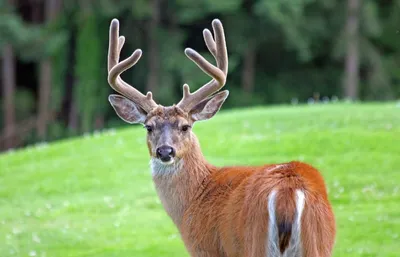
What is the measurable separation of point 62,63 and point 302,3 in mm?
8805

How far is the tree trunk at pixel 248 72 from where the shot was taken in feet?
116

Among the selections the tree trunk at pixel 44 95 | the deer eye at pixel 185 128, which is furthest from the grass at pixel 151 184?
the tree trunk at pixel 44 95

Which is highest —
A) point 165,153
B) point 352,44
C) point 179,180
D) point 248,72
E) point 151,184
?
point 165,153

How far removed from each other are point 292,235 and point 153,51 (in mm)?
28470

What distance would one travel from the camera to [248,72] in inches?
1400

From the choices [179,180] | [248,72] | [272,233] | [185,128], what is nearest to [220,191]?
[179,180]

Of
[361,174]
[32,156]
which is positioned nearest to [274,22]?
[32,156]

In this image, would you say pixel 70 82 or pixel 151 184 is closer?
pixel 151 184

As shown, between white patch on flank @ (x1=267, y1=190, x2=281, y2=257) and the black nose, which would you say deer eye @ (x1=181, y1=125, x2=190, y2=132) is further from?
white patch on flank @ (x1=267, y1=190, x2=281, y2=257)

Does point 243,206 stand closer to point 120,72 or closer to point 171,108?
point 171,108

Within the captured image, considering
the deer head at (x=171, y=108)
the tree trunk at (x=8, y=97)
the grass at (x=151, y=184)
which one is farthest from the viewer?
the tree trunk at (x=8, y=97)

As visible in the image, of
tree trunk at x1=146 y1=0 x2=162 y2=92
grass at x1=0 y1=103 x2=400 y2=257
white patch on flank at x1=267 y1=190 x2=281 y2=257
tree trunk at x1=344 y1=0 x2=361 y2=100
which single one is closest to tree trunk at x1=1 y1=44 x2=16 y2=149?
tree trunk at x1=146 y1=0 x2=162 y2=92

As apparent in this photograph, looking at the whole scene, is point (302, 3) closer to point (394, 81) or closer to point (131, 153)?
point (394, 81)

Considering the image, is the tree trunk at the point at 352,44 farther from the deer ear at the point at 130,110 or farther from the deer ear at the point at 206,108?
the deer ear at the point at 130,110
